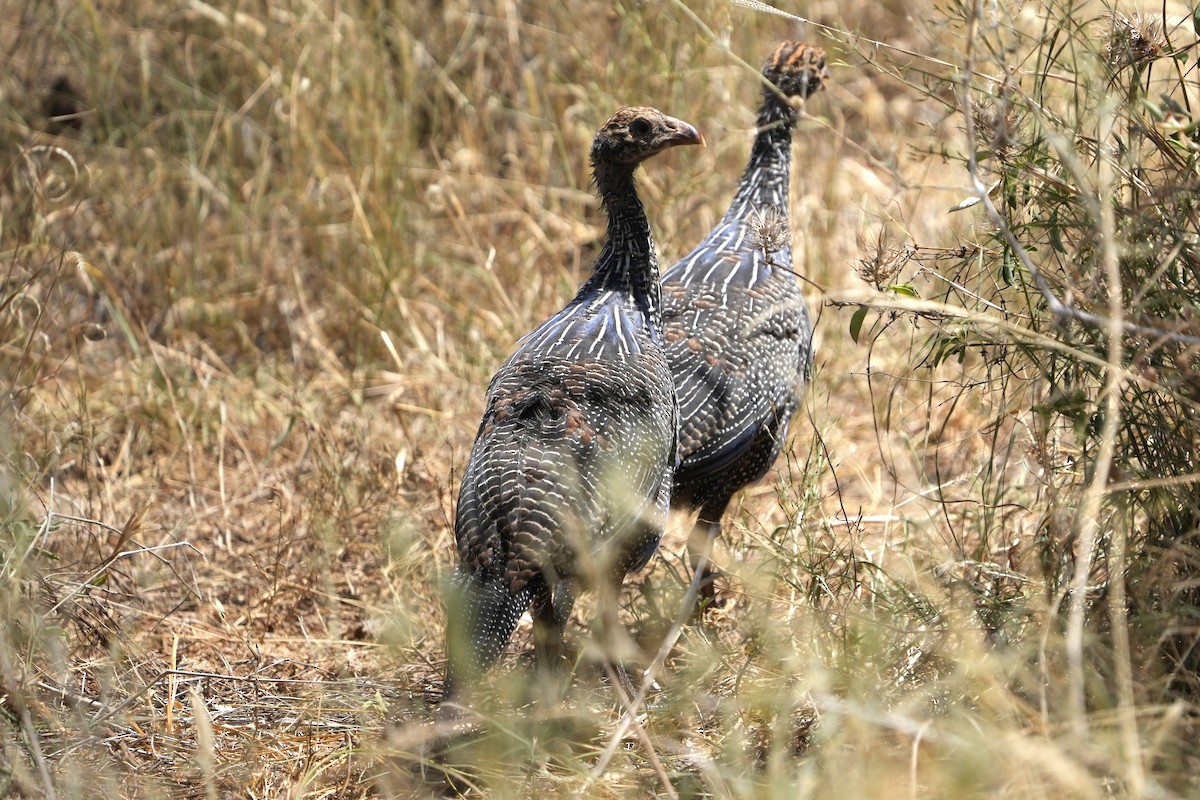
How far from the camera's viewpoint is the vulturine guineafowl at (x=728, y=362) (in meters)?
4.29

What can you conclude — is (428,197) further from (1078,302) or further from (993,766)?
(993,766)

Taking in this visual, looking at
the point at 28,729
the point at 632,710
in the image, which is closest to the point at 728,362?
the point at 632,710

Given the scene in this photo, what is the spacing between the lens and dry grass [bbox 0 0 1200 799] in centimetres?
314

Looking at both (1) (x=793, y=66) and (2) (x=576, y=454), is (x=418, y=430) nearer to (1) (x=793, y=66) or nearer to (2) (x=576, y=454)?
(2) (x=576, y=454)

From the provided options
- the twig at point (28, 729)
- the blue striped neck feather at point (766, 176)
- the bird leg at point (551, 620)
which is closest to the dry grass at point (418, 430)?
the twig at point (28, 729)

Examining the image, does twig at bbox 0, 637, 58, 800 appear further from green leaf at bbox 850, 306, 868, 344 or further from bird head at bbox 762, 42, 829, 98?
bird head at bbox 762, 42, 829, 98

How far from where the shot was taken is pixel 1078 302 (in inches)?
123

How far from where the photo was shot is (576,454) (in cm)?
357

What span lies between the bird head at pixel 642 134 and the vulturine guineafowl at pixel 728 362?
35 cm

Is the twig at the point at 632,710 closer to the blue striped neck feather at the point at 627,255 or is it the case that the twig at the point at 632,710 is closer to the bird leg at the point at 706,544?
the bird leg at the point at 706,544

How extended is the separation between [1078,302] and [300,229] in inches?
175

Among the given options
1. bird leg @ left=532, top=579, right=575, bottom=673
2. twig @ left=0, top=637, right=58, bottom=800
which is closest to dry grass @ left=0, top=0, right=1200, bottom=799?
twig @ left=0, top=637, right=58, bottom=800

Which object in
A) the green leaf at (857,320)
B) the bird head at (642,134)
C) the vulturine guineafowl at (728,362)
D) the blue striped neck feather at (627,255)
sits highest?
the bird head at (642,134)

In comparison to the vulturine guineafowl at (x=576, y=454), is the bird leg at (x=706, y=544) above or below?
below
